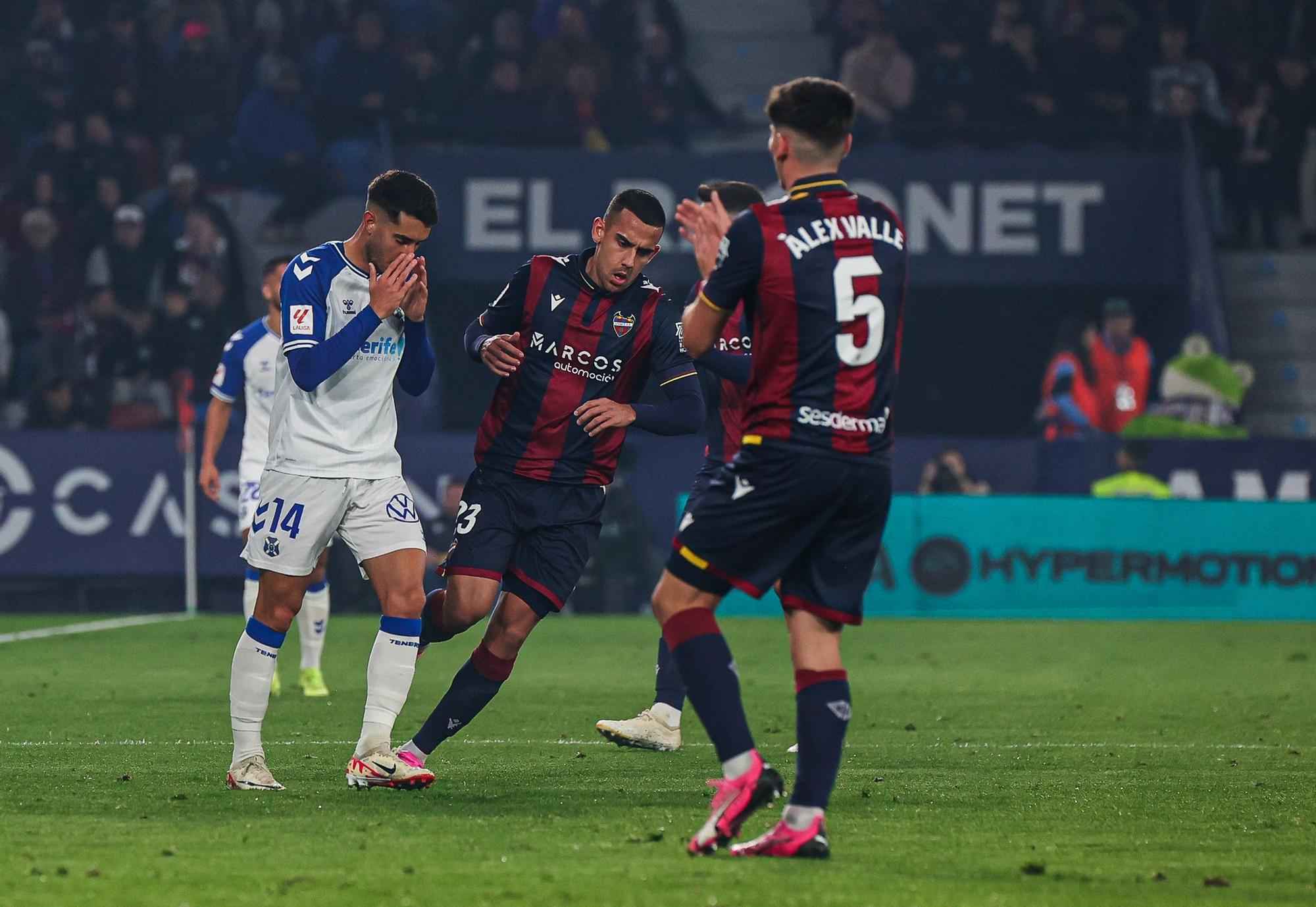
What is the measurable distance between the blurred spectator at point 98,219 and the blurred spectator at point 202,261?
85cm

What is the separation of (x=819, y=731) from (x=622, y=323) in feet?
7.79

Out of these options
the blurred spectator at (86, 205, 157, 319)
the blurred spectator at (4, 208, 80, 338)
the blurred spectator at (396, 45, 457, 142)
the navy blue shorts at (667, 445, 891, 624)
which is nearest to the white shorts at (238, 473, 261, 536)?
the navy blue shorts at (667, 445, 891, 624)

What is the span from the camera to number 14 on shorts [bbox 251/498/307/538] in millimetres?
6121

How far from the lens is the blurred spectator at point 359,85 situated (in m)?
19.9

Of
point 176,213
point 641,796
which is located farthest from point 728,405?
point 176,213

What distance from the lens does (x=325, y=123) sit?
65.3 feet

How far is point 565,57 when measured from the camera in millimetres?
20391

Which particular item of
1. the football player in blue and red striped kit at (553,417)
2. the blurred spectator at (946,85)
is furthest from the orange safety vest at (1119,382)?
the football player in blue and red striped kit at (553,417)

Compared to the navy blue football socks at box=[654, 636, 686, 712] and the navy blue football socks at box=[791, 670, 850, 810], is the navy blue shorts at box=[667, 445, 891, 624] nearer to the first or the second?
the navy blue football socks at box=[791, 670, 850, 810]

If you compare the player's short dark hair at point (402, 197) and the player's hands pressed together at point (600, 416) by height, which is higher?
the player's short dark hair at point (402, 197)

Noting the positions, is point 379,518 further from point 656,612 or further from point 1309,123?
point 1309,123

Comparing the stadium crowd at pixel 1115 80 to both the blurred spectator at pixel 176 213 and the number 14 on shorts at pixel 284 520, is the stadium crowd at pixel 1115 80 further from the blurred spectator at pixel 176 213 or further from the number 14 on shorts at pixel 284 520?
the number 14 on shorts at pixel 284 520

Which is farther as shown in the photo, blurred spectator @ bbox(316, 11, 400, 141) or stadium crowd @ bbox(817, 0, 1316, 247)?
blurred spectator @ bbox(316, 11, 400, 141)

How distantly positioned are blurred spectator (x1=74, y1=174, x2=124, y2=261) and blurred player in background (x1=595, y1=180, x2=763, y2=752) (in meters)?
12.5
